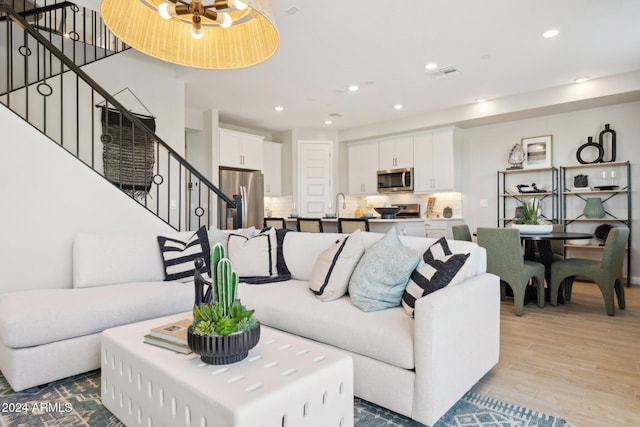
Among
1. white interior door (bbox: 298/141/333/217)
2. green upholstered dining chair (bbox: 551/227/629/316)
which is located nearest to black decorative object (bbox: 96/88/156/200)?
white interior door (bbox: 298/141/333/217)

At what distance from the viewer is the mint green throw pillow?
86.1 inches

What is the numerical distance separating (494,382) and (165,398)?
186 cm

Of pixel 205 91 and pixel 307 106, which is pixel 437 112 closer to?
pixel 307 106

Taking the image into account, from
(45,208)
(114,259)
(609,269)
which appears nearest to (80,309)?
(114,259)

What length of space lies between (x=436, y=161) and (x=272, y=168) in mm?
3298

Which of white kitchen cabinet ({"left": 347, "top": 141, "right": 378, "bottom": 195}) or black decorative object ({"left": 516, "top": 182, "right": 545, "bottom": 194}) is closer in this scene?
black decorative object ({"left": 516, "top": 182, "right": 545, "bottom": 194})

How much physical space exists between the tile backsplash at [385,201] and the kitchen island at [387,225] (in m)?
1.26

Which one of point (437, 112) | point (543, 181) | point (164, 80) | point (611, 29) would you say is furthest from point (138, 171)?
point (543, 181)

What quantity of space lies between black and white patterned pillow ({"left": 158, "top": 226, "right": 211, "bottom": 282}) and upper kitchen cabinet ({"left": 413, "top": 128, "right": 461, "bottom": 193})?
491 cm

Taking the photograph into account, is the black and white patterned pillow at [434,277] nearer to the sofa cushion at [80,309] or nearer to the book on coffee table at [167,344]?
the book on coffee table at [167,344]

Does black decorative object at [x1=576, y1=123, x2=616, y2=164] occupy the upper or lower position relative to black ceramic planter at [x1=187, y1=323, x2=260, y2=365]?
upper

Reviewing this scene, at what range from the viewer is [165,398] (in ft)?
4.58

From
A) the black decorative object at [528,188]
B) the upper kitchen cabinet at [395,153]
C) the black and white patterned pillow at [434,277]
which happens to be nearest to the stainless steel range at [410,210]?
the upper kitchen cabinet at [395,153]

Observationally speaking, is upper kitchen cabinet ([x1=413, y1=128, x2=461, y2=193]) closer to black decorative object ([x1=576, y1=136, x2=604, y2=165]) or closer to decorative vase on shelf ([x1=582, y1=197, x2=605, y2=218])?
black decorative object ([x1=576, y1=136, x2=604, y2=165])
